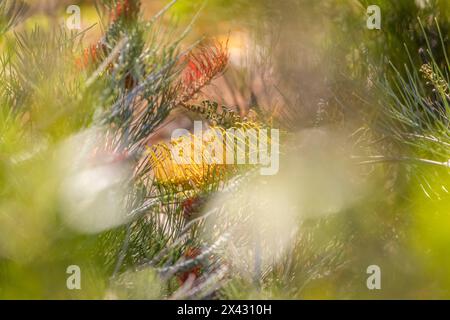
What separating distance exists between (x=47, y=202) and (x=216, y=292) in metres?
0.19

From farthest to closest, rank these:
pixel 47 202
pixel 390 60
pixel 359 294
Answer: pixel 390 60, pixel 359 294, pixel 47 202

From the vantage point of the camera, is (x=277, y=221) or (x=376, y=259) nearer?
(x=277, y=221)

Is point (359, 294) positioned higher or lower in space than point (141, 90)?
lower

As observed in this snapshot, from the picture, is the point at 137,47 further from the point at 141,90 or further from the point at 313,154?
the point at 313,154

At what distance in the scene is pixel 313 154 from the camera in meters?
0.88

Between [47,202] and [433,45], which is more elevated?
[433,45]

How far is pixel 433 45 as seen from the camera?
99 cm
